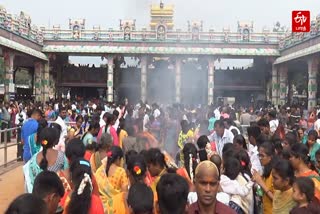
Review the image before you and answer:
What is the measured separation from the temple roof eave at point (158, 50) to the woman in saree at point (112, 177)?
82.8ft

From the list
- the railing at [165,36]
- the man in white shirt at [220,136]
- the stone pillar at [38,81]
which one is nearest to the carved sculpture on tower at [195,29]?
the railing at [165,36]

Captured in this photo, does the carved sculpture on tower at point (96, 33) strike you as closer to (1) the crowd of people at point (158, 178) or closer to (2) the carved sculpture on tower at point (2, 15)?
(2) the carved sculpture on tower at point (2, 15)

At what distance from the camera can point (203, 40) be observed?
30078 millimetres

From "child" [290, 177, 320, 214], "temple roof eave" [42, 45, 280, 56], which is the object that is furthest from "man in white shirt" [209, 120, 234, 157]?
"temple roof eave" [42, 45, 280, 56]


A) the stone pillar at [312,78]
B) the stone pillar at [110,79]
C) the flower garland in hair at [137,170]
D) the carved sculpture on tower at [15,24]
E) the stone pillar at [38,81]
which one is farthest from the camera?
the stone pillar at [110,79]

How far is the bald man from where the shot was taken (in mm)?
3104

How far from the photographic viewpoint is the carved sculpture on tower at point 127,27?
30.3 metres

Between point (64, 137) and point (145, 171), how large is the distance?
4323mm

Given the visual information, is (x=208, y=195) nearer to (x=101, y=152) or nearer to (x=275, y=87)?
(x=101, y=152)

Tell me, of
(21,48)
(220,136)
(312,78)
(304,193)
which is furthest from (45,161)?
(312,78)

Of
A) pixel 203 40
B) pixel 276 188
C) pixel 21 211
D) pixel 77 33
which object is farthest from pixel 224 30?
pixel 21 211

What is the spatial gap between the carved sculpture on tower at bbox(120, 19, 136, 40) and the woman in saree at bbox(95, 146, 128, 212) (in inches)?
1030

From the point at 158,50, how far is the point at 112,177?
2575cm

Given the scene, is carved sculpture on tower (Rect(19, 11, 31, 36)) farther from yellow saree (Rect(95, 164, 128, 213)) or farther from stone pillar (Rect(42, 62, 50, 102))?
yellow saree (Rect(95, 164, 128, 213))
